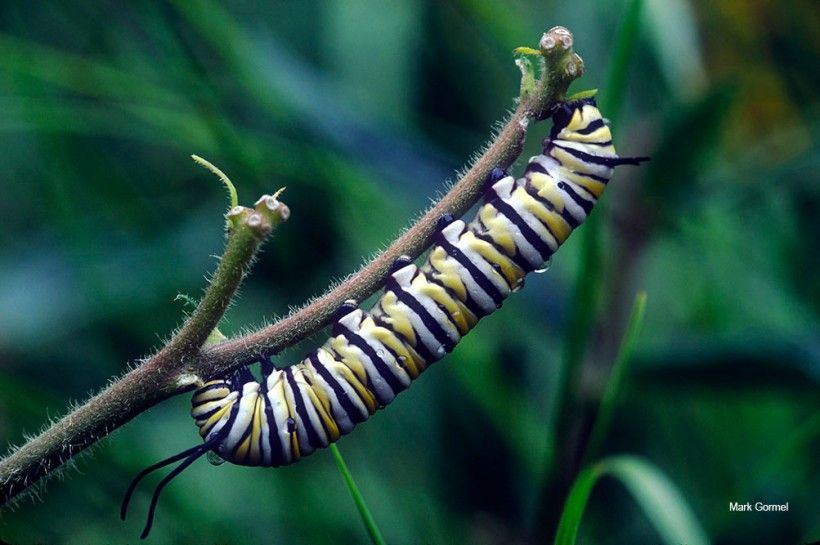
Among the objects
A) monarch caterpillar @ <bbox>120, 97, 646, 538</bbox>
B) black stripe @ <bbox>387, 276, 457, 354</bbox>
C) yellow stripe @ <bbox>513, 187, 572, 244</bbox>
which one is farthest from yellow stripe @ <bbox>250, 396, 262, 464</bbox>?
yellow stripe @ <bbox>513, 187, 572, 244</bbox>

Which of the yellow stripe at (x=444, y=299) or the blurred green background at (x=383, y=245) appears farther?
the blurred green background at (x=383, y=245)

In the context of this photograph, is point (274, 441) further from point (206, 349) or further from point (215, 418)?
point (206, 349)

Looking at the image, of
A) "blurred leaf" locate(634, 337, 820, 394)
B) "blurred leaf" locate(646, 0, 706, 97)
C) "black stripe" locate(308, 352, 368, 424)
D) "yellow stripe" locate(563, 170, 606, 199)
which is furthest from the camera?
"blurred leaf" locate(646, 0, 706, 97)

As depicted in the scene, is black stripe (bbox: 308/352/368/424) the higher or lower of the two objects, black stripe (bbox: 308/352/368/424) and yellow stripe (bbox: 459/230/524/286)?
the lower

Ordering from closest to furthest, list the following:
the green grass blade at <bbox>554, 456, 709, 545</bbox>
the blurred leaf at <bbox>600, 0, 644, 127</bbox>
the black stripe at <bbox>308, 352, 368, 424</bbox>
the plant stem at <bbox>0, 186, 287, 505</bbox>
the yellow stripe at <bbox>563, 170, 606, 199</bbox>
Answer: the plant stem at <bbox>0, 186, 287, 505</bbox>
the green grass blade at <bbox>554, 456, 709, 545</bbox>
the black stripe at <bbox>308, 352, 368, 424</bbox>
the yellow stripe at <bbox>563, 170, 606, 199</bbox>
the blurred leaf at <bbox>600, 0, 644, 127</bbox>

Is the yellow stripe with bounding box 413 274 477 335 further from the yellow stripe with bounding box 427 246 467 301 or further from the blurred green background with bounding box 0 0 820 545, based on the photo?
the blurred green background with bounding box 0 0 820 545

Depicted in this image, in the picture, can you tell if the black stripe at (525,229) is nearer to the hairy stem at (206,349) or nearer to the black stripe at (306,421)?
the hairy stem at (206,349)

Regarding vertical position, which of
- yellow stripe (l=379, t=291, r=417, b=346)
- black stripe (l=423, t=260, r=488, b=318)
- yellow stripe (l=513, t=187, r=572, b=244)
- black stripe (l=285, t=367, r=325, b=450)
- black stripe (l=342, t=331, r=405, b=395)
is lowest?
black stripe (l=285, t=367, r=325, b=450)

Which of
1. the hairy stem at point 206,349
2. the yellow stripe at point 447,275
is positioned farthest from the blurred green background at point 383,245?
the hairy stem at point 206,349
